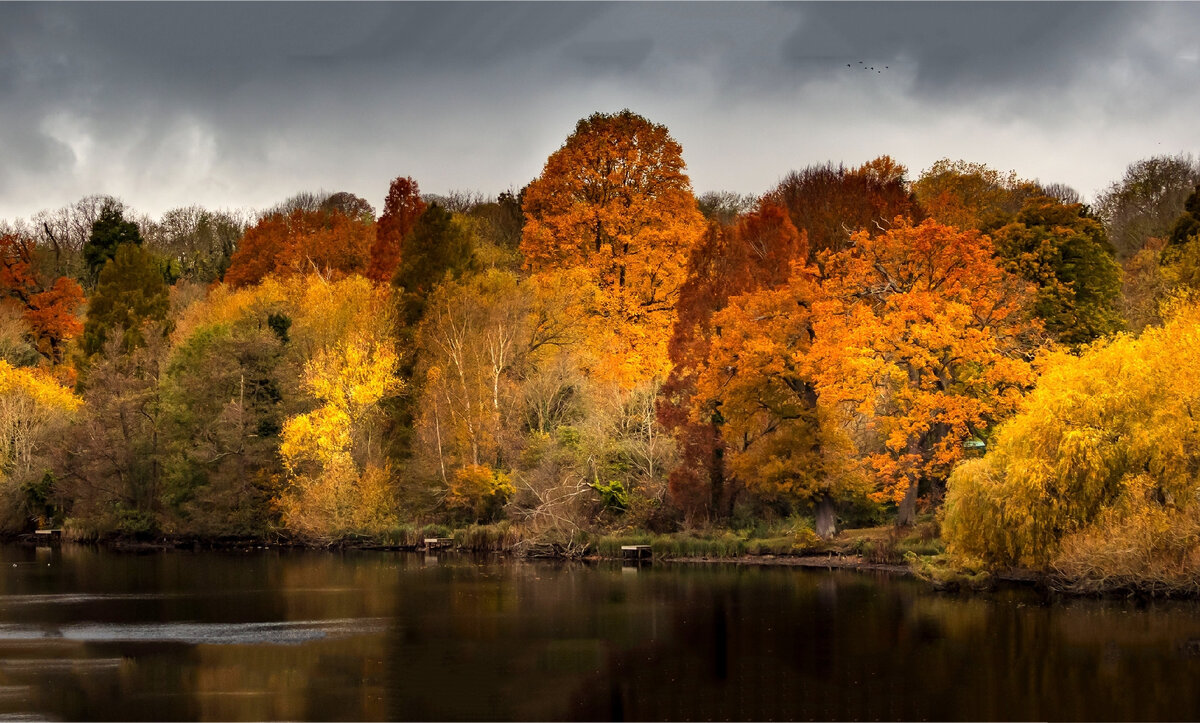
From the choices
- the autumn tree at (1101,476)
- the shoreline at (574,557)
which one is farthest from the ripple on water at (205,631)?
the autumn tree at (1101,476)

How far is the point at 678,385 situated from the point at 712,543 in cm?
584

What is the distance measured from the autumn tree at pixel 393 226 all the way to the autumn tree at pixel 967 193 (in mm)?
26549

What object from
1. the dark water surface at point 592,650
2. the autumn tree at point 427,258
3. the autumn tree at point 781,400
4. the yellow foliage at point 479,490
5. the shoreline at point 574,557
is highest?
the autumn tree at point 427,258

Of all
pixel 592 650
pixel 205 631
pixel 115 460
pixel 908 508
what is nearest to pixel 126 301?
pixel 115 460

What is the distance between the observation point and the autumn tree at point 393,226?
6981 centimetres

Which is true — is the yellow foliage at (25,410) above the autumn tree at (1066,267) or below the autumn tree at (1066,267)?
below

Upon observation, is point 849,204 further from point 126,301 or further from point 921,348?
point 126,301

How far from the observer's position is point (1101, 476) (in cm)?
3228

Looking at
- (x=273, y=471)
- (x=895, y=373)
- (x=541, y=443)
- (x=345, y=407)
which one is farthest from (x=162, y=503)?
(x=895, y=373)

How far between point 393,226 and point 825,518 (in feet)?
123

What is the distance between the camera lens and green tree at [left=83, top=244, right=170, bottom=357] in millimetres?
71188

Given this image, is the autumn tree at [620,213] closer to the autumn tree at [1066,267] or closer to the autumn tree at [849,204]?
the autumn tree at [849,204]

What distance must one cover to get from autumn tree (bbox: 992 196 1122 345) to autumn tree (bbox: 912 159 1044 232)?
329 cm

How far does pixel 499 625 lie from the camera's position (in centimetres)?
3186
